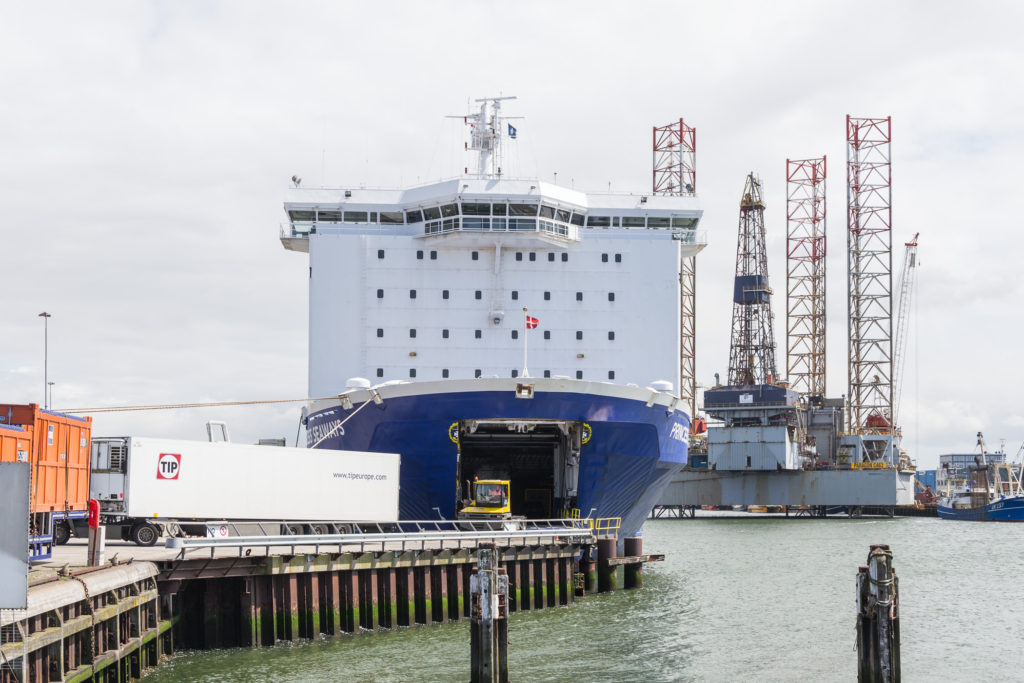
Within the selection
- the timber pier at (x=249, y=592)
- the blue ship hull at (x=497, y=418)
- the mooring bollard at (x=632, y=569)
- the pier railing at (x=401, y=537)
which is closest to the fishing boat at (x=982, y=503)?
the mooring bollard at (x=632, y=569)

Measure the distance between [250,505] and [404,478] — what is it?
6036mm

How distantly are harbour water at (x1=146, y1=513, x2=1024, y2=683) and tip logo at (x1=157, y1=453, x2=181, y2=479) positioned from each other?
20.6 feet

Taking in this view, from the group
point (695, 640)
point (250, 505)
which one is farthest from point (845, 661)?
point (250, 505)

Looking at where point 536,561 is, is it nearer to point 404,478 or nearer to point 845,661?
point 404,478

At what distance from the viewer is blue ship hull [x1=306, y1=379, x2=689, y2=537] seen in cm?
3253

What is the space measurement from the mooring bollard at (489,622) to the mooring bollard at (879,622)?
5970 mm

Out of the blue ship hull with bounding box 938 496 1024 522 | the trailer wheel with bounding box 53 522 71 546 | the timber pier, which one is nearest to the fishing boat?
the blue ship hull with bounding box 938 496 1024 522

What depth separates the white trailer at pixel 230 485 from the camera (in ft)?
88.8

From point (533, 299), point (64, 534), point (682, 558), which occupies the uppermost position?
point (533, 299)

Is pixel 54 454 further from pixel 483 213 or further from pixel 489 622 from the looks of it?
pixel 483 213

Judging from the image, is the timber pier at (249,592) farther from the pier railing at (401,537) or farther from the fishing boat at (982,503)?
the fishing boat at (982,503)

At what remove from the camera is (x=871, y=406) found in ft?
399

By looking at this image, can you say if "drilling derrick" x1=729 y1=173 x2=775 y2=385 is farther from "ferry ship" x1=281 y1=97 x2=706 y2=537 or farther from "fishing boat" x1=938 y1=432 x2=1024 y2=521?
"ferry ship" x1=281 y1=97 x2=706 y2=537

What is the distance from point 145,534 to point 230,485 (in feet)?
8.06
